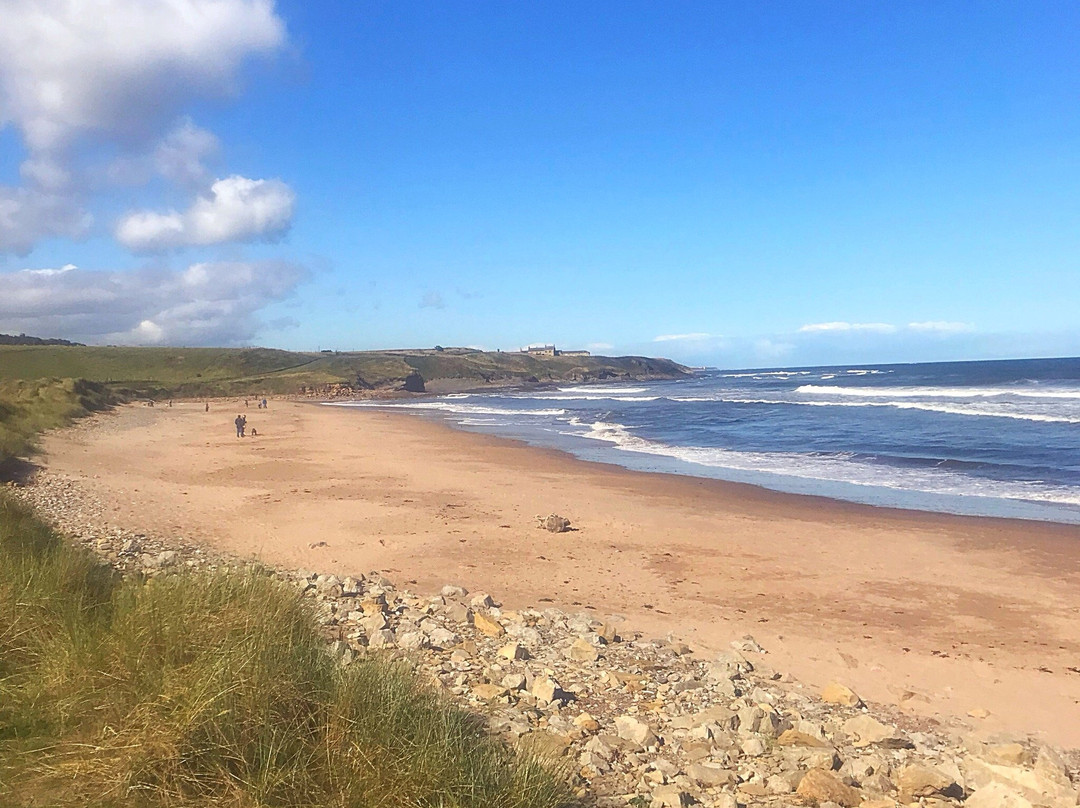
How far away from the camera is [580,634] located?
21.7ft

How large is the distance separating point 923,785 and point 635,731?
1.54 meters

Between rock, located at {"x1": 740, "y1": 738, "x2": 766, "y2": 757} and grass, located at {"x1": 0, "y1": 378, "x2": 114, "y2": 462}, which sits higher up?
grass, located at {"x1": 0, "y1": 378, "x2": 114, "y2": 462}

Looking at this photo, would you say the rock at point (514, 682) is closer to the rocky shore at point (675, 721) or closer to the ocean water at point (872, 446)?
the rocky shore at point (675, 721)

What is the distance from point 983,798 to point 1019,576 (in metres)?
7.52

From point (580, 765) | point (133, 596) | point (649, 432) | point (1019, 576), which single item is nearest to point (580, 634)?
point (580, 765)

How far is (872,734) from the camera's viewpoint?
461cm

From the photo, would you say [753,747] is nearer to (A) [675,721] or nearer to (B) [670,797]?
(A) [675,721]

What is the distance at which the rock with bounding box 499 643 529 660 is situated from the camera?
566 cm

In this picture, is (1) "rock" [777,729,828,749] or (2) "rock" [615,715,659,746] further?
(1) "rock" [777,729,828,749]

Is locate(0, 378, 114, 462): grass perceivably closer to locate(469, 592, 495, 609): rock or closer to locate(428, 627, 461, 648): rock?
locate(469, 592, 495, 609): rock

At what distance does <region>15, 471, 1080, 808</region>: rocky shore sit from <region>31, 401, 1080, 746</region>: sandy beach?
0.91m

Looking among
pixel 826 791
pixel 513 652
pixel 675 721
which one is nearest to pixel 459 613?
pixel 513 652

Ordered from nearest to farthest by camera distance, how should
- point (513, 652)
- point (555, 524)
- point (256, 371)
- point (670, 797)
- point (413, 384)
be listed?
point (670, 797), point (513, 652), point (555, 524), point (413, 384), point (256, 371)

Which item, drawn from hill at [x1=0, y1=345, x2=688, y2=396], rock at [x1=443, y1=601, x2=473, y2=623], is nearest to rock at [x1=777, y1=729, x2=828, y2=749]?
rock at [x1=443, y1=601, x2=473, y2=623]
